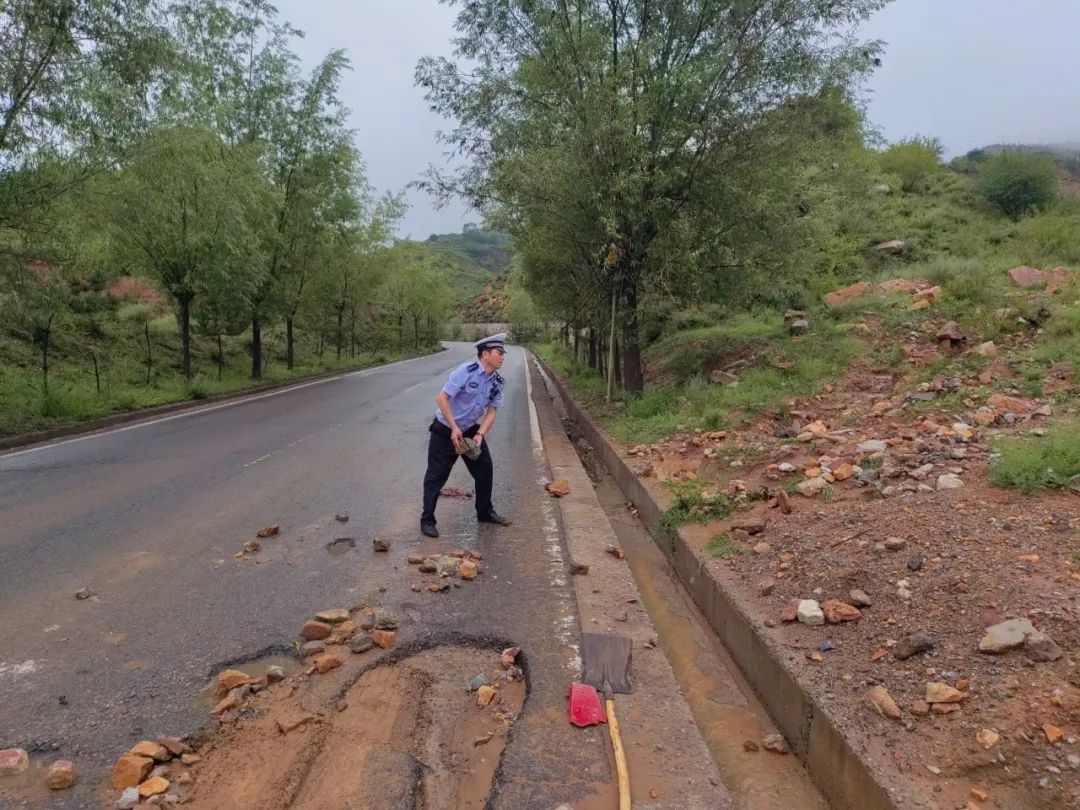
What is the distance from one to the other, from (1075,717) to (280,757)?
9.85 ft

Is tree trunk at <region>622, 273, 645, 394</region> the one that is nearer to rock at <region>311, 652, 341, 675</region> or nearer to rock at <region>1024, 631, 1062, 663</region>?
rock at <region>311, 652, 341, 675</region>

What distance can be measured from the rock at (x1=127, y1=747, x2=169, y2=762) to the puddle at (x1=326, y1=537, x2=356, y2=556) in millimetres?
2456

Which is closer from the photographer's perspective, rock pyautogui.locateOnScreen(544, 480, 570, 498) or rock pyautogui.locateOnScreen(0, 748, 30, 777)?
rock pyautogui.locateOnScreen(0, 748, 30, 777)

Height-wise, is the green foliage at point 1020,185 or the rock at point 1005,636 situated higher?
the green foliage at point 1020,185

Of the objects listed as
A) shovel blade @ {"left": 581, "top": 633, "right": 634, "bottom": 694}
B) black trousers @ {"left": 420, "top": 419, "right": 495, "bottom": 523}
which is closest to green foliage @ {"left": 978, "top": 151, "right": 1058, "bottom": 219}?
black trousers @ {"left": 420, "top": 419, "right": 495, "bottom": 523}

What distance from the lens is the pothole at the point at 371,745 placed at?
263 centimetres

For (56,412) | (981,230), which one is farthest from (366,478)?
(981,230)

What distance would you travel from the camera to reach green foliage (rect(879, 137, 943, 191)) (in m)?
25.5

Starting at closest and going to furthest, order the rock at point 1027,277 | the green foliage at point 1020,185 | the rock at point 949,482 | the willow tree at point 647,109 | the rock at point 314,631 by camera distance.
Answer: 1. the rock at point 314,631
2. the rock at point 949,482
3. the willow tree at point 647,109
4. the rock at point 1027,277
5. the green foliage at point 1020,185

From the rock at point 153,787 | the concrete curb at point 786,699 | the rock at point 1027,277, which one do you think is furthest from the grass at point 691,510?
the rock at point 1027,277

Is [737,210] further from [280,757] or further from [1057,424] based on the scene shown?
[280,757]

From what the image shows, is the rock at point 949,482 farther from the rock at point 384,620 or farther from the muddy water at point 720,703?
the rock at point 384,620

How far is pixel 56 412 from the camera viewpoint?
1205 cm

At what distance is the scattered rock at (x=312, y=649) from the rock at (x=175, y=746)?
2.83 feet
